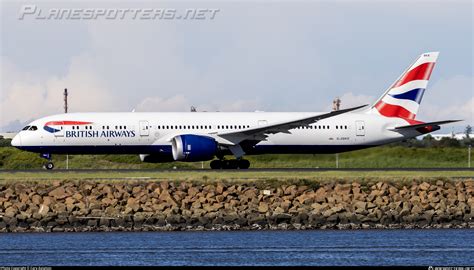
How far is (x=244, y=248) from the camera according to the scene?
39094 millimetres

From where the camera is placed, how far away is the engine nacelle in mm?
59781

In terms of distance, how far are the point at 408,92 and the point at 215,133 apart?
1266cm

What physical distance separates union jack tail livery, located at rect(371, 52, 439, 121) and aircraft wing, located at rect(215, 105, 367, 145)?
6.93m

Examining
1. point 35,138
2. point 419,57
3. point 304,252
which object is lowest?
point 304,252

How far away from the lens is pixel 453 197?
160 ft

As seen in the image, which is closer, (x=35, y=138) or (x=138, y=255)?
(x=138, y=255)

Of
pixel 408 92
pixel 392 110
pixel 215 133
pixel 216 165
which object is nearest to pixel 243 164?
pixel 216 165

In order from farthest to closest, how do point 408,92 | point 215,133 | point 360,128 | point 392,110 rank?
1. point 408,92
2. point 392,110
3. point 360,128
4. point 215,133

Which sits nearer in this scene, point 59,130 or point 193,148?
point 193,148

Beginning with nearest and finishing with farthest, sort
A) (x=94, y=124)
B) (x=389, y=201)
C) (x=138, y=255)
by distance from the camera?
(x=138, y=255) → (x=389, y=201) → (x=94, y=124)

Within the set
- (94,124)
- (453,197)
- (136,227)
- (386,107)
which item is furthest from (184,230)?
(386,107)

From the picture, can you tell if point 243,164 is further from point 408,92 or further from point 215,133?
point 408,92

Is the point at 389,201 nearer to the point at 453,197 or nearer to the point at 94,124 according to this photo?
the point at 453,197

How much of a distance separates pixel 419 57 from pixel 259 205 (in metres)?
25.1
